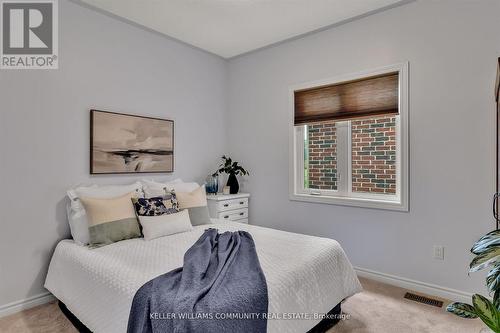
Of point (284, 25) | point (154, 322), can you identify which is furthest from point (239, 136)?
point (154, 322)

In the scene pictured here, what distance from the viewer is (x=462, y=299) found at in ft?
7.75

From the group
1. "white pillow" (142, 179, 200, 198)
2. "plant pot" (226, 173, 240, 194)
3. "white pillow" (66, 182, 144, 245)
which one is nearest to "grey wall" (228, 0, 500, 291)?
"plant pot" (226, 173, 240, 194)

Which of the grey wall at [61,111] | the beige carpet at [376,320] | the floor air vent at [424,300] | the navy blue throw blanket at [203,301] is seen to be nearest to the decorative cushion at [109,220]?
the grey wall at [61,111]

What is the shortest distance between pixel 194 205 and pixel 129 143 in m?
0.96

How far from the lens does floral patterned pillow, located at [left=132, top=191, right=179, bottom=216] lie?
249 cm

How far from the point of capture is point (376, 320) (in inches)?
83.7

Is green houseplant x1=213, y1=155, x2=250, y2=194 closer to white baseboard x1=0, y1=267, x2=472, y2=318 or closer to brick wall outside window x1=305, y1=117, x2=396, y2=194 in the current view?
brick wall outside window x1=305, y1=117, x2=396, y2=194

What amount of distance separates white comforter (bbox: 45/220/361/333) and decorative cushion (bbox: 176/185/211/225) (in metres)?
0.36

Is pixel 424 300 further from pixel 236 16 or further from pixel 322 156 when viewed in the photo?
pixel 236 16

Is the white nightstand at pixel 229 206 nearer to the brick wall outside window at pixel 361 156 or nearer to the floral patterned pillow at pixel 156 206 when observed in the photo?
the floral patterned pillow at pixel 156 206

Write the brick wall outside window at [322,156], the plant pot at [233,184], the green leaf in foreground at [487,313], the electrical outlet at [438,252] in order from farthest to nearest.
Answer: the plant pot at [233,184]
the brick wall outside window at [322,156]
the electrical outlet at [438,252]
the green leaf in foreground at [487,313]

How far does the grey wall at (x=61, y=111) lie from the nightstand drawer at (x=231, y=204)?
3.50 feet

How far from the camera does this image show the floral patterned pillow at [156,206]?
2.49 metres

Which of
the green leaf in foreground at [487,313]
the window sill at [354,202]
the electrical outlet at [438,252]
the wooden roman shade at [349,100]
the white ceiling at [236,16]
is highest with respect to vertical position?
the white ceiling at [236,16]
